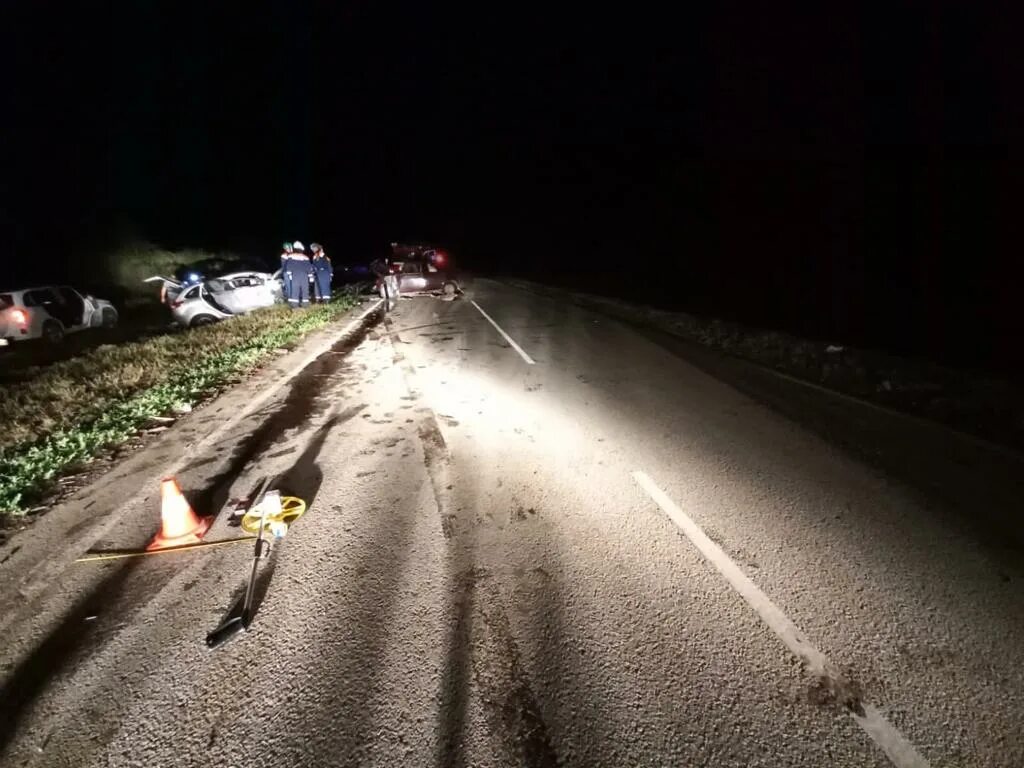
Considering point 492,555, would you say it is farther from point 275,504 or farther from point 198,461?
point 198,461

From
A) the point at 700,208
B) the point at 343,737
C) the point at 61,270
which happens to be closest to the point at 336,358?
the point at 343,737

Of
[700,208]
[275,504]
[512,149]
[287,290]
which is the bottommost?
[275,504]

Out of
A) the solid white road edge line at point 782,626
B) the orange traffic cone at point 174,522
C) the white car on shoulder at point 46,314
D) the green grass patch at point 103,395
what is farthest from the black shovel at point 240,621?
Result: the white car on shoulder at point 46,314

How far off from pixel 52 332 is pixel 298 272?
6013 millimetres

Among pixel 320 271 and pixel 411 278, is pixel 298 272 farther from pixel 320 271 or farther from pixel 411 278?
pixel 411 278

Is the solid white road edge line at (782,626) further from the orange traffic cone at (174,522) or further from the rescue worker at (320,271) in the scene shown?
the rescue worker at (320,271)

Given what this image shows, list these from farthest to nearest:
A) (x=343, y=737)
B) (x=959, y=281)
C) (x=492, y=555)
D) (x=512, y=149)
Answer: (x=512, y=149), (x=959, y=281), (x=492, y=555), (x=343, y=737)

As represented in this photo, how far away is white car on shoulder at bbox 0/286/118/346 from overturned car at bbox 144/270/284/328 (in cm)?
194

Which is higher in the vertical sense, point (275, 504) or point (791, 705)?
point (275, 504)

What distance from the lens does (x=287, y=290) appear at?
16.2m

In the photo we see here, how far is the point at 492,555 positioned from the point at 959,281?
21.9 metres

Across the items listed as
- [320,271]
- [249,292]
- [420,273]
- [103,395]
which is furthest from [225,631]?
[420,273]

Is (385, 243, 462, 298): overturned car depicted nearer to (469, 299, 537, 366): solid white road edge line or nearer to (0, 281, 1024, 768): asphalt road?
(469, 299, 537, 366): solid white road edge line

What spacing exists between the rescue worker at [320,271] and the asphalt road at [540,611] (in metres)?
11.6
